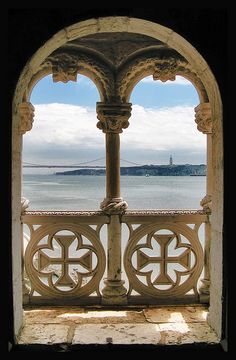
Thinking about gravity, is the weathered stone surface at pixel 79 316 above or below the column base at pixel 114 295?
below

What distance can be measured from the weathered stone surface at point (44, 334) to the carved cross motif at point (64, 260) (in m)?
0.61

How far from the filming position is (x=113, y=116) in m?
3.56

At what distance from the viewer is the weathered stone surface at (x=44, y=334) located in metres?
2.62

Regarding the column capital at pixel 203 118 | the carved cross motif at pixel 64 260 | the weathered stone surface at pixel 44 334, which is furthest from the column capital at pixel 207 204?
the weathered stone surface at pixel 44 334

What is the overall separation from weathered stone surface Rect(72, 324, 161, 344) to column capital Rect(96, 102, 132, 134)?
1.80 m

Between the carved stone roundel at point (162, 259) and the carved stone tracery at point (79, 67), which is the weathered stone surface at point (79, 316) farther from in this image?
the carved stone tracery at point (79, 67)

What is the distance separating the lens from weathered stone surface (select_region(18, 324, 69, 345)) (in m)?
2.62

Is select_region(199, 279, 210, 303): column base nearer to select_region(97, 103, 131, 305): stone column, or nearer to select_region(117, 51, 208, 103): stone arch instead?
select_region(97, 103, 131, 305): stone column

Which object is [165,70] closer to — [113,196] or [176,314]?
[113,196]

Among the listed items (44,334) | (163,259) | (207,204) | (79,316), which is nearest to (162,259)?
(163,259)

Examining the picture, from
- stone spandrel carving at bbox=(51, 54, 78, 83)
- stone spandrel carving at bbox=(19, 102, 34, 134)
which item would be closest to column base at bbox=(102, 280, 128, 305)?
stone spandrel carving at bbox=(19, 102, 34, 134)

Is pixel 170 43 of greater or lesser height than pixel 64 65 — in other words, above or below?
below

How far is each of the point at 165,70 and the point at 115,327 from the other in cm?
242

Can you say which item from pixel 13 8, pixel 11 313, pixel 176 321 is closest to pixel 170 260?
pixel 176 321
